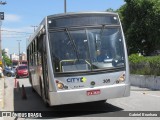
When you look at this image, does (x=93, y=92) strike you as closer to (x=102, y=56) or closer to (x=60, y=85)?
(x=60, y=85)

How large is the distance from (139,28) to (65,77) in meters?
34.1

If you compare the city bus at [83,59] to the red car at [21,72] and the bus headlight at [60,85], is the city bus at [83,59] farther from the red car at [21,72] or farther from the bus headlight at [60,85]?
the red car at [21,72]

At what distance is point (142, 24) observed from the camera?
147ft

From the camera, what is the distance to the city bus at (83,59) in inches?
461

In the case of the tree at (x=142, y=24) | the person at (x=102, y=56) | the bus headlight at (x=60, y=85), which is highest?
the tree at (x=142, y=24)

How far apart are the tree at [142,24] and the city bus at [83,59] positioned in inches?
1237

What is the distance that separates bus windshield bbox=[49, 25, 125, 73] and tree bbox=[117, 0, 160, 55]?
31.4 meters

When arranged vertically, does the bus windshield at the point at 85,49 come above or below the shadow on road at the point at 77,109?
above

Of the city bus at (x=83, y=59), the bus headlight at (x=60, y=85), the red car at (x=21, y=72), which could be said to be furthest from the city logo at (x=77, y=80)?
the red car at (x=21, y=72)

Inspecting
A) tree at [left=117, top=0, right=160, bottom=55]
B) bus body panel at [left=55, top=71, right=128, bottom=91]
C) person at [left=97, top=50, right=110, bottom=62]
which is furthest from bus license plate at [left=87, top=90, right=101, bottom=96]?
tree at [left=117, top=0, right=160, bottom=55]

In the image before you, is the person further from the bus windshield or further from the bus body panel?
the bus body panel

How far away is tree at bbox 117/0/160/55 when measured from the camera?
4322 cm

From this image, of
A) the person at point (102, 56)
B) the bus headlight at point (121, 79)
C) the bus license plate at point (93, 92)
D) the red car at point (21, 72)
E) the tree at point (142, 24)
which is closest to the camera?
the bus license plate at point (93, 92)

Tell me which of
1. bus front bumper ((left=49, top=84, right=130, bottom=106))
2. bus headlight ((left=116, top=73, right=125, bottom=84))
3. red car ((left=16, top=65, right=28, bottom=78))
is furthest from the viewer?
red car ((left=16, top=65, right=28, bottom=78))
